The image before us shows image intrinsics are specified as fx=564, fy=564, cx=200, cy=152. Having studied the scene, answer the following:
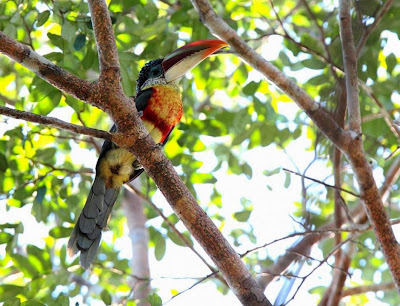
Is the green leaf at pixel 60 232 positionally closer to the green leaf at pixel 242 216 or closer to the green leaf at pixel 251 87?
the green leaf at pixel 242 216

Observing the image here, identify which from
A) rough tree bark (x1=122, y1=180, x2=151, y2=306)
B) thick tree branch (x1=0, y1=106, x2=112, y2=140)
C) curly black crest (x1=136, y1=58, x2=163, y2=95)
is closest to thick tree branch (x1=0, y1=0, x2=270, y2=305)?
thick tree branch (x1=0, y1=106, x2=112, y2=140)

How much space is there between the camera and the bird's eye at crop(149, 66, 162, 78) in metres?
4.01

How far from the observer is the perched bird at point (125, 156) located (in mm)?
3527

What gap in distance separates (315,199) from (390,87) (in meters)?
1.00

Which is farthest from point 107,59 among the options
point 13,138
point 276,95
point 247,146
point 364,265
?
point 364,265

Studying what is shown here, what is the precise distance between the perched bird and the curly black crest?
0.17m

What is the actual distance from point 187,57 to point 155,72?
44 centimetres

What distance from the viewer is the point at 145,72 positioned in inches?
162

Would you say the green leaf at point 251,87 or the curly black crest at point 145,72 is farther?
the curly black crest at point 145,72

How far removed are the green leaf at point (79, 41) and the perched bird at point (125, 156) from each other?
50cm

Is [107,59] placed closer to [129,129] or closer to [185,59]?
[129,129]

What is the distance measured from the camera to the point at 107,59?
2.55 metres

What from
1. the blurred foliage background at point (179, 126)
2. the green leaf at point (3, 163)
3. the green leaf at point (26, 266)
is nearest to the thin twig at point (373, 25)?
the blurred foliage background at point (179, 126)

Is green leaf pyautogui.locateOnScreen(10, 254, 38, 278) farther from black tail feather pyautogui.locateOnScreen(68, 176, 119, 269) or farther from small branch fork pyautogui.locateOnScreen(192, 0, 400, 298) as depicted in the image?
small branch fork pyautogui.locateOnScreen(192, 0, 400, 298)
